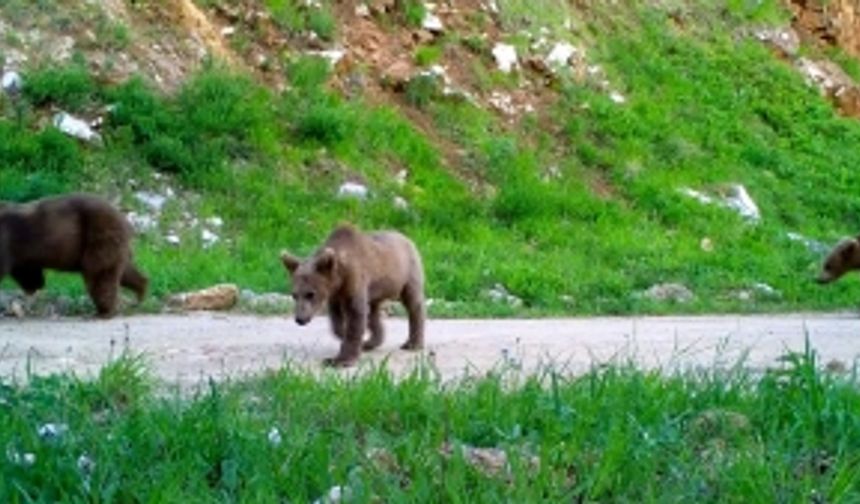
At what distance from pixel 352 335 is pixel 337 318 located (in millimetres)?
507

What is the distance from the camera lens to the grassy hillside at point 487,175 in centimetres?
1664

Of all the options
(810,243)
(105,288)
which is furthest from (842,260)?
(105,288)

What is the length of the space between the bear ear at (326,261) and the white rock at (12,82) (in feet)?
30.1

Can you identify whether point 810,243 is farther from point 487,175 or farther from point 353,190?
point 353,190

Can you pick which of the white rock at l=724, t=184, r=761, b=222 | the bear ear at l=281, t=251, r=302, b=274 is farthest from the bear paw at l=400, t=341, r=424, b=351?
the white rock at l=724, t=184, r=761, b=222

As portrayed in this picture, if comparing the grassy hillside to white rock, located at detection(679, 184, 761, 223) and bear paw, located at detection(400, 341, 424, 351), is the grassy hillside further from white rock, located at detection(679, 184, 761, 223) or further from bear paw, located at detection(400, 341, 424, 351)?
bear paw, located at detection(400, 341, 424, 351)

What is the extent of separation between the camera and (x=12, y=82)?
60.2 ft

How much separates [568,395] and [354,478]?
4.87 ft

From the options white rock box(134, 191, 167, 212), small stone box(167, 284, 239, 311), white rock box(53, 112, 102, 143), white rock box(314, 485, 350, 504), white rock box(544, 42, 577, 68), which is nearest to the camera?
white rock box(314, 485, 350, 504)

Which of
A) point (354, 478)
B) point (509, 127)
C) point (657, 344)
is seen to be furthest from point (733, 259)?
point (354, 478)

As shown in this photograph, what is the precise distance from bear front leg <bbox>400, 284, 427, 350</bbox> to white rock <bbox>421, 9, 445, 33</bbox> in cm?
1240

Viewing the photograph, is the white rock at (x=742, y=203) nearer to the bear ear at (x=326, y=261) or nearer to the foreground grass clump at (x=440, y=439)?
the bear ear at (x=326, y=261)

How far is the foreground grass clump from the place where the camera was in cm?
533

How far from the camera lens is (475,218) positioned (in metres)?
19.6
